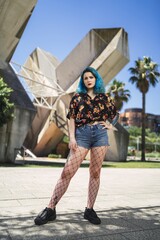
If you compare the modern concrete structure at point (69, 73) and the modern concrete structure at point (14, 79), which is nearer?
the modern concrete structure at point (14, 79)

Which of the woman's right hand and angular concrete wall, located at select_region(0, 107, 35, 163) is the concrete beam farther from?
the woman's right hand

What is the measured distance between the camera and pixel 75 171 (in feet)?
10.4

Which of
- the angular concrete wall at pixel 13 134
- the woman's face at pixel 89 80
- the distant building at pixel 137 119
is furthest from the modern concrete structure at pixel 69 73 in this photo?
the distant building at pixel 137 119

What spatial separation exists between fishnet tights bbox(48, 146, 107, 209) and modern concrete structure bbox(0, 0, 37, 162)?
11.7 m

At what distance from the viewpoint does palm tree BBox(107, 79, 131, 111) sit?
39.6 meters

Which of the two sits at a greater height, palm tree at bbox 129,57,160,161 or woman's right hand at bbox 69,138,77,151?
palm tree at bbox 129,57,160,161

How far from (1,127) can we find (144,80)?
75.4 feet

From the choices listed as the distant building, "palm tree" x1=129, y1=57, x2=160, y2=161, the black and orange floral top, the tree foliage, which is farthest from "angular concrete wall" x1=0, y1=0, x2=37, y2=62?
the distant building

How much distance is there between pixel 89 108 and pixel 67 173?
840 millimetres

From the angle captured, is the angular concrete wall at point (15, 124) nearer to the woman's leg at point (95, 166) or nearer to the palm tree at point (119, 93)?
the woman's leg at point (95, 166)

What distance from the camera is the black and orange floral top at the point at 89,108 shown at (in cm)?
323

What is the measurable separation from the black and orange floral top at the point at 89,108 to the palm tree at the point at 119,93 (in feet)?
120

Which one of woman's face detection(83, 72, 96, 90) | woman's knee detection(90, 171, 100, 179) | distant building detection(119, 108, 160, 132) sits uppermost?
distant building detection(119, 108, 160, 132)

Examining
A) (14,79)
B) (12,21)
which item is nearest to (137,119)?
(14,79)
